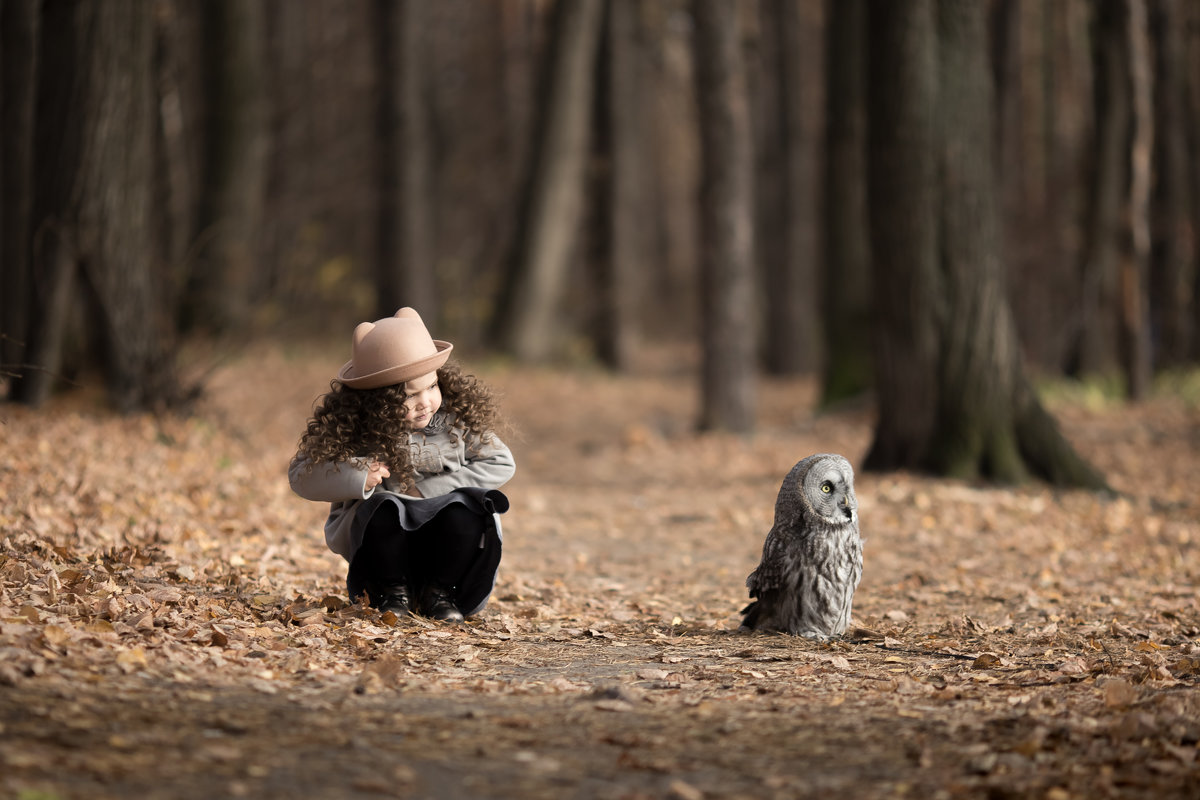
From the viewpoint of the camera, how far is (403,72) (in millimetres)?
17172

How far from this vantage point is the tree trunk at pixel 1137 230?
13195 mm

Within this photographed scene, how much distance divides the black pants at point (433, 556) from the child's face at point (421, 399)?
38cm

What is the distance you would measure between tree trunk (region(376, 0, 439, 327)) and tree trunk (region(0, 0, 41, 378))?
801 centimetres

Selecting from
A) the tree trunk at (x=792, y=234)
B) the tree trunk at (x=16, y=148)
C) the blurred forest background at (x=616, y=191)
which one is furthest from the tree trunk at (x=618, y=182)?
the tree trunk at (x=16, y=148)

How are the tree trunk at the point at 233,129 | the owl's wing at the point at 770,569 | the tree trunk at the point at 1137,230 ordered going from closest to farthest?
the owl's wing at the point at 770,569 < the tree trunk at the point at 1137,230 < the tree trunk at the point at 233,129

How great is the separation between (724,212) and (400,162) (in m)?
6.70

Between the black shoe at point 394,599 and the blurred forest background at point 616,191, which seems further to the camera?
the blurred forest background at point 616,191

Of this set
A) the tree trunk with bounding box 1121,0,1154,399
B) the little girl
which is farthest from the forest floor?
the tree trunk with bounding box 1121,0,1154,399

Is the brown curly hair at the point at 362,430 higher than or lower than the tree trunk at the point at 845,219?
lower

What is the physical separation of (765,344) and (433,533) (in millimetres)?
20143

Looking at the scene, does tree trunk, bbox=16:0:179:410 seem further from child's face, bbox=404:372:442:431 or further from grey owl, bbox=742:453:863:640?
grey owl, bbox=742:453:863:640

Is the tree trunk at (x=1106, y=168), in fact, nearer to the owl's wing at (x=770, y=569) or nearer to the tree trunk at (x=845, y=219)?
the tree trunk at (x=845, y=219)

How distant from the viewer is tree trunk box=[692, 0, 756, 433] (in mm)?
12438

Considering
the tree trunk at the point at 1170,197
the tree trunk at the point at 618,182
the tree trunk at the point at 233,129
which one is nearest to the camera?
the tree trunk at the point at 233,129
